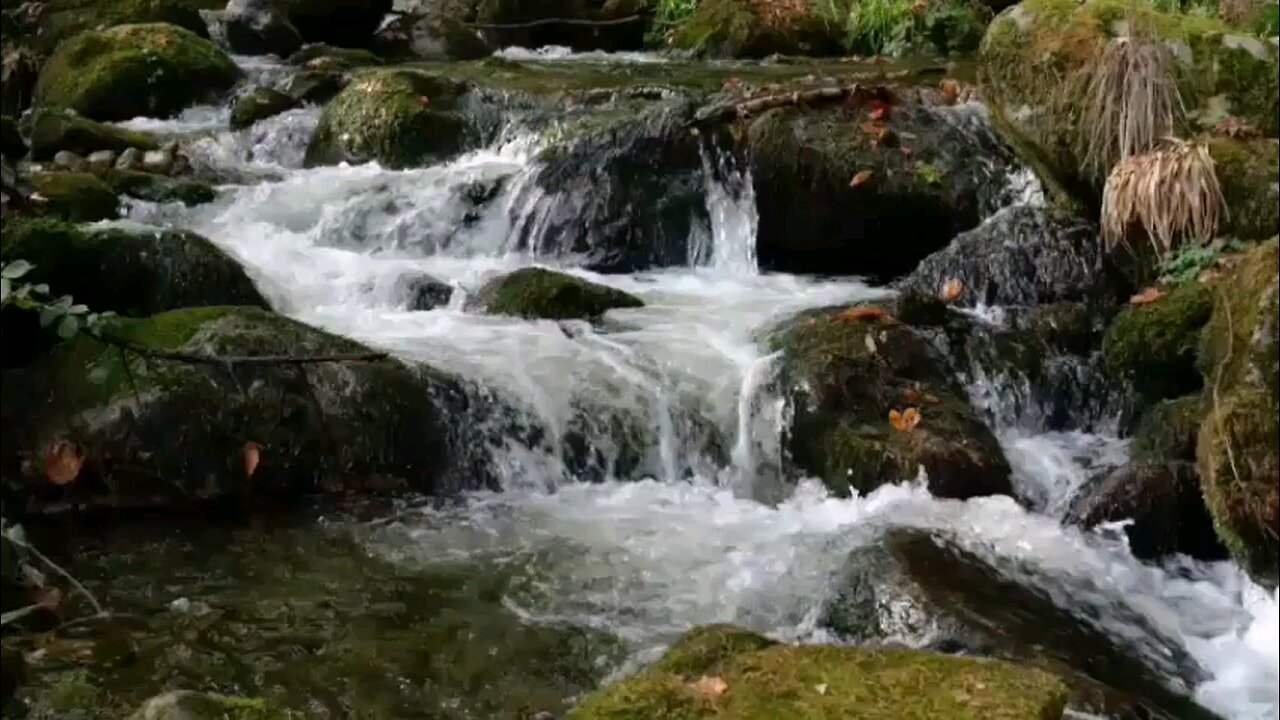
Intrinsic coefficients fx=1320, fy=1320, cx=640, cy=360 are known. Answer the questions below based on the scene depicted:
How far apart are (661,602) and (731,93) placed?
6.59 meters

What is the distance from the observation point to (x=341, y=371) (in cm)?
728

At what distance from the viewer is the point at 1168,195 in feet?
24.5

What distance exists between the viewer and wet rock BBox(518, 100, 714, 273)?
10508 millimetres

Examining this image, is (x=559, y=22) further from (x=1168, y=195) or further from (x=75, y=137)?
(x=1168, y=195)

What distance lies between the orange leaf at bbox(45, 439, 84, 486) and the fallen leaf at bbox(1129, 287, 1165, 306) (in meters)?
5.84

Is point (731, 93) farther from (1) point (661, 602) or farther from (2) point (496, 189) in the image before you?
(1) point (661, 602)

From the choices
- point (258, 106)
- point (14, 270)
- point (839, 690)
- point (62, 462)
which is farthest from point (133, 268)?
point (14, 270)

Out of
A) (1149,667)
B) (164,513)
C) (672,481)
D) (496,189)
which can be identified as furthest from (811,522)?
(496,189)

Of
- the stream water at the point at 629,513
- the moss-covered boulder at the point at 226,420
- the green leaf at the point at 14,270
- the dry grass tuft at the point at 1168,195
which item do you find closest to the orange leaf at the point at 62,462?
the moss-covered boulder at the point at 226,420

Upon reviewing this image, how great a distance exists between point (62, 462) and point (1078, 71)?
20.7ft

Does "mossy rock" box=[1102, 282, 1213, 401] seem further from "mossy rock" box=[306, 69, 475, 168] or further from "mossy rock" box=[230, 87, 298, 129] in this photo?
"mossy rock" box=[230, 87, 298, 129]

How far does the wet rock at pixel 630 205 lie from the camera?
10508 millimetres

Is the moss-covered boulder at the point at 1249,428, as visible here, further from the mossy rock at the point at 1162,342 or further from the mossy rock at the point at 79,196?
the mossy rock at the point at 79,196

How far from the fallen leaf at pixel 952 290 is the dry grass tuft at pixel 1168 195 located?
132 cm
